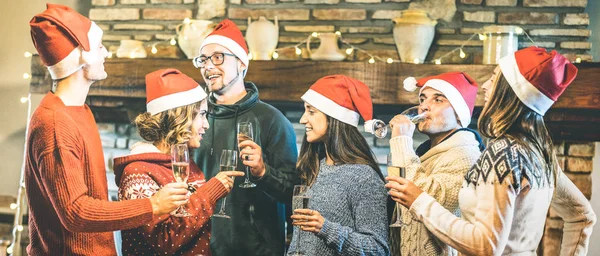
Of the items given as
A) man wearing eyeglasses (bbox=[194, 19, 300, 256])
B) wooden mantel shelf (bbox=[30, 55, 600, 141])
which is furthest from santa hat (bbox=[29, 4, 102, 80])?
wooden mantel shelf (bbox=[30, 55, 600, 141])

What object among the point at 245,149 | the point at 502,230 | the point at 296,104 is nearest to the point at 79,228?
the point at 245,149

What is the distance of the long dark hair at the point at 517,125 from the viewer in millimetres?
2396

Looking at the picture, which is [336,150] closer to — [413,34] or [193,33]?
[413,34]

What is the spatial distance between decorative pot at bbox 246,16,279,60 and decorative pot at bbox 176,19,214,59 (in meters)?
0.26

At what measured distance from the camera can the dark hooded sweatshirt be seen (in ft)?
11.0

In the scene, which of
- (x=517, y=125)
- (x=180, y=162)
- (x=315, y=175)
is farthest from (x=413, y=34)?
(x=180, y=162)

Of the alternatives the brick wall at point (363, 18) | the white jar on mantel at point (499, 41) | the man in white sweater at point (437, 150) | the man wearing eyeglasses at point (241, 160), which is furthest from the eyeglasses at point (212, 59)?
the white jar on mantel at point (499, 41)

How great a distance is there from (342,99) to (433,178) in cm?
48

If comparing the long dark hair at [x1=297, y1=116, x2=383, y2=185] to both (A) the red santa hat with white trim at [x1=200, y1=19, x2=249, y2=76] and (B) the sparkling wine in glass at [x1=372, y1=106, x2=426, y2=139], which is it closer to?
(B) the sparkling wine in glass at [x1=372, y1=106, x2=426, y2=139]

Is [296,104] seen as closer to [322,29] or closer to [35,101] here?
[322,29]

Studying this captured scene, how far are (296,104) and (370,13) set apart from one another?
0.73 m

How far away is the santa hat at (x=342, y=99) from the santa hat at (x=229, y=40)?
650 millimetres

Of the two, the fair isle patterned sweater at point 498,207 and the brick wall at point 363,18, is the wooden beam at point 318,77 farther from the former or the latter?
the fair isle patterned sweater at point 498,207

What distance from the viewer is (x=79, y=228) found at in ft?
7.53
